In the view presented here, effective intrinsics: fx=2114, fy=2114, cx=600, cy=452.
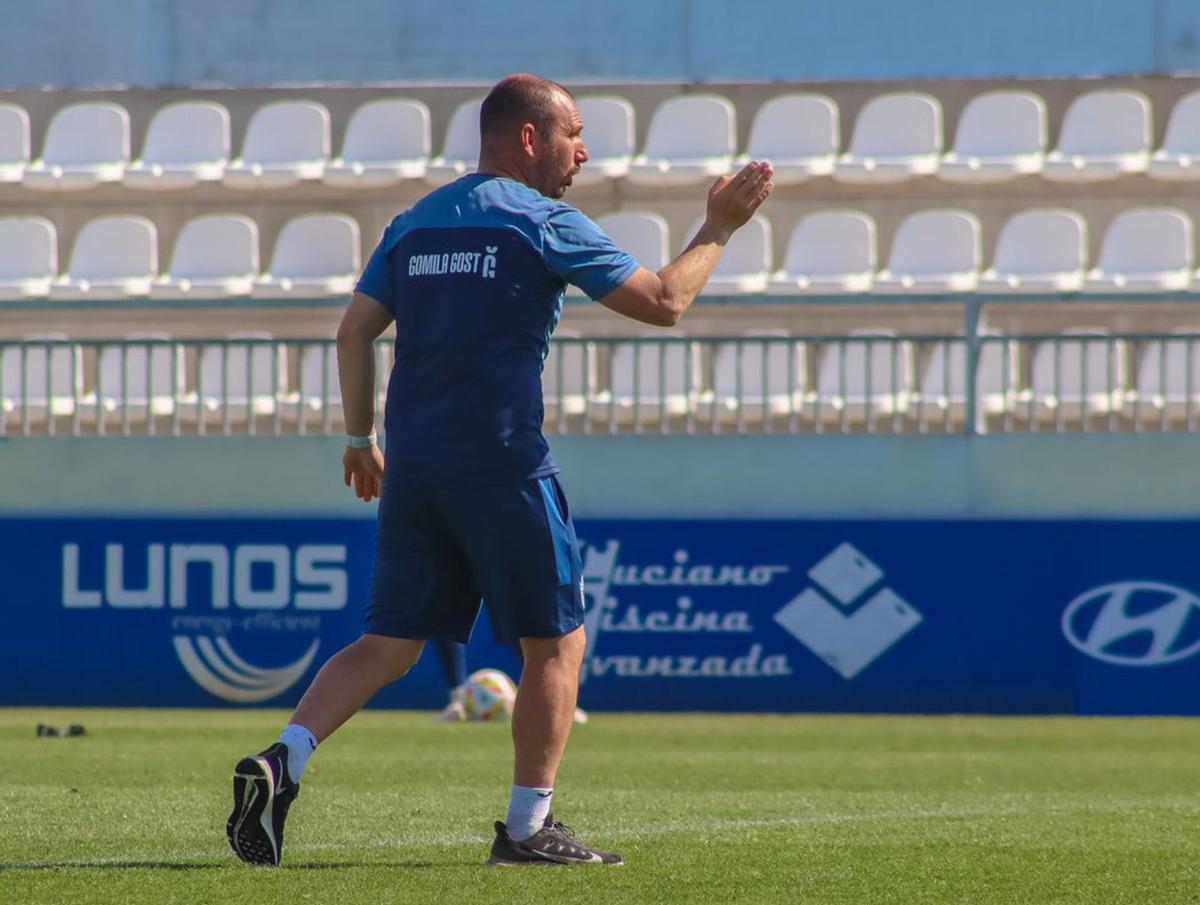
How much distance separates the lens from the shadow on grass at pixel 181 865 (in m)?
4.62

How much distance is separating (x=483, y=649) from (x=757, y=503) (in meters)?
1.84

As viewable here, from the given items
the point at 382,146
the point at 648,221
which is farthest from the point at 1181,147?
the point at 382,146

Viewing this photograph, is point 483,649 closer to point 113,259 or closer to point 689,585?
point 689,585

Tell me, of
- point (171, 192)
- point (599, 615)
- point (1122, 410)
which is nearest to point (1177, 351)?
point (1122, 410)

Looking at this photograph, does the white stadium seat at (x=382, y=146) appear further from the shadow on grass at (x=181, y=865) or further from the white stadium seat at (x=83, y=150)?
the shadow on grass at (x=181, y=865)

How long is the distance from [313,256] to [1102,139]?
6095mm

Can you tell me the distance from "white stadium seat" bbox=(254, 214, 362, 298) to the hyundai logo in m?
6.47

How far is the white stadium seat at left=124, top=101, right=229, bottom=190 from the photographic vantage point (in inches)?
667

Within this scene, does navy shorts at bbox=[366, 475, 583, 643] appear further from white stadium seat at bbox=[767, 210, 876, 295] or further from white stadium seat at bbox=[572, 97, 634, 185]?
white stadium seat at bbox=[572, 97, 634, 185]

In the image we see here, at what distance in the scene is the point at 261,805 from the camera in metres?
4.47

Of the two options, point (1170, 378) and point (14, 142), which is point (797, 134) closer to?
point (1170, 378)

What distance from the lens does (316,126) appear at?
1689 centimetres

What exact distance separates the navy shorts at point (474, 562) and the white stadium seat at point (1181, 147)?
1212cm

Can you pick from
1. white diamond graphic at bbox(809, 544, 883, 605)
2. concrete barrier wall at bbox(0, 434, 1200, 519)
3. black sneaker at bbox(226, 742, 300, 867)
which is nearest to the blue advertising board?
white diamond graphic at bbox(809, 544, 883, 605)
